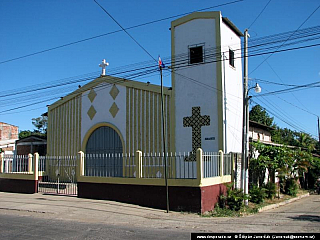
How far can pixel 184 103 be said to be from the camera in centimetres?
1633

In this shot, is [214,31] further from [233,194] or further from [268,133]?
[268,133]

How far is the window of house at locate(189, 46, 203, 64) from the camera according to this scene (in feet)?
53.7

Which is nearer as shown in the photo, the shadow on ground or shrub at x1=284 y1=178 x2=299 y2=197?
the shadow on ground

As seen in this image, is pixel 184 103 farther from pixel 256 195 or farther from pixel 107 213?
pixel 107 213

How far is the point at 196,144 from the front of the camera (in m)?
15.7

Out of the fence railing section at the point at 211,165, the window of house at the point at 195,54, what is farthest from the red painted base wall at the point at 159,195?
the window of house at the point at 195,54

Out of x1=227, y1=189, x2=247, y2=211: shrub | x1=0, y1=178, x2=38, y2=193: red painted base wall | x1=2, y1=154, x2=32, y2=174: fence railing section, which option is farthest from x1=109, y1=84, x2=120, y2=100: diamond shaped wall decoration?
x1=227, y1=189, x2=247, y2=211: shrub

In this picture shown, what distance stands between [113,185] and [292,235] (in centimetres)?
769

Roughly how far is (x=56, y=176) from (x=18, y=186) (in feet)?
6.77

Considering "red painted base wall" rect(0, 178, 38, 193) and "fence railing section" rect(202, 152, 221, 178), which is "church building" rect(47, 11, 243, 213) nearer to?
"fence railing section" rect(202, 152, 221, 178)

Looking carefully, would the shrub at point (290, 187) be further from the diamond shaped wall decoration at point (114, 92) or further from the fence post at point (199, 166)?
the diamond shaped wall decoration at point (114, 92)

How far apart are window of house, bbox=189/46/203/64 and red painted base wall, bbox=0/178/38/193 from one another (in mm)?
9640

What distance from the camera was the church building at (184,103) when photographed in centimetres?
1563

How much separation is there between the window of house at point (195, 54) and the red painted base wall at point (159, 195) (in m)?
6.39
